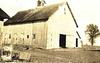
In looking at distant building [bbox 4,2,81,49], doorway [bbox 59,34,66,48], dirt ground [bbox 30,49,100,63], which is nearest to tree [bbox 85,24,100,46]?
distant building [bbox 4,2,81,49]

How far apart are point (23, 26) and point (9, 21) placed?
576 centimetres

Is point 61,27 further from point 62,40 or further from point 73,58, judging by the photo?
point 73,58

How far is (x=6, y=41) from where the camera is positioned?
4491 cm

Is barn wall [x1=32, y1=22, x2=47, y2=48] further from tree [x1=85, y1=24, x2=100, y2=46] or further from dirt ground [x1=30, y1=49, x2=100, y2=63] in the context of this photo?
tree [x1=85, y1=24, x2=100, y2=46]

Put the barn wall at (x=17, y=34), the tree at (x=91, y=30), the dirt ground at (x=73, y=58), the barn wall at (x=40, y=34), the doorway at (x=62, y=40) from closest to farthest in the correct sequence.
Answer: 1. the dirt ground at (x=73, y=58)
2. the barn wall at (x=40, y=34)
3. the doorway at (x=62, y=40)
4. the barn wall at (x=17, y=34)
5. the tree at (x=91, y=30)

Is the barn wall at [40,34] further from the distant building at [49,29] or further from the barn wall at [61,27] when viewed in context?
the barn wall at [61,27]

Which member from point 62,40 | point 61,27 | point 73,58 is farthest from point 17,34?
point 73,58

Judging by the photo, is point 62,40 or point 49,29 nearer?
point 49,29

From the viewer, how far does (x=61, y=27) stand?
37625 mm

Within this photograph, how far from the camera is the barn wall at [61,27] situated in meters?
35.9

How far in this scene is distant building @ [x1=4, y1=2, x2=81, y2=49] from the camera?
35938 millimetres

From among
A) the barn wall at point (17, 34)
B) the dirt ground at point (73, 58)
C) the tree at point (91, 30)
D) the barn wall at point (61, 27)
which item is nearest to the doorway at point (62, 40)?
the barn wall at point (61, 27)

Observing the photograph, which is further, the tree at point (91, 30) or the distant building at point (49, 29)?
the tree at point (91, 30)

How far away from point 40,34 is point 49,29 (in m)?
1.96
